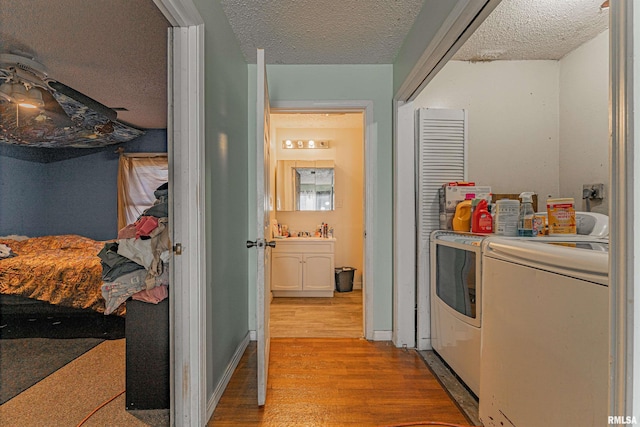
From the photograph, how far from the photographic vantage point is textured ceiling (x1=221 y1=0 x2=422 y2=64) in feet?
6.87

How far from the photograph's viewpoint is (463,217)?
7.90ft

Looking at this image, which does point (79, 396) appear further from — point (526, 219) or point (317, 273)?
point (317, 273)

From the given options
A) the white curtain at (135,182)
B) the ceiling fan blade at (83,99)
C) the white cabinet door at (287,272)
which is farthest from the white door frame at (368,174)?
the white cabinet door at (287,272)

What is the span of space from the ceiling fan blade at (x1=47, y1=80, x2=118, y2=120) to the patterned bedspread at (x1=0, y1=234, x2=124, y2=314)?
0.72m

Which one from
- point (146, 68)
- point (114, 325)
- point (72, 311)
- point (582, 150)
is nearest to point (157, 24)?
point (146, 68)

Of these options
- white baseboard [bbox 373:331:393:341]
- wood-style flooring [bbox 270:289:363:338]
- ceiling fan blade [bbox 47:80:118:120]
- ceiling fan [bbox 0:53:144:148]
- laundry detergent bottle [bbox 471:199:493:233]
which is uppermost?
ceiling fan blade [bbox 47:80:118:120]

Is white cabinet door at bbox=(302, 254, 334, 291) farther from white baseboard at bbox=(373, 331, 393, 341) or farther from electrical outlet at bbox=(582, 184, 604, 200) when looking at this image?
electrical outlet at bbox=(582, 184, 604, 200)

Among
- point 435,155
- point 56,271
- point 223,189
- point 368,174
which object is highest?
point 435,155

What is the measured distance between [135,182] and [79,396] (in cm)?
126

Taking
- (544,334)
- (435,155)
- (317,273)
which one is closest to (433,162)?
(435,155)

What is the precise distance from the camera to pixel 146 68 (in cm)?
227

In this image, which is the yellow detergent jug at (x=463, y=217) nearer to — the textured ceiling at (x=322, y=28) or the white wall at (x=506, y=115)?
the white wall at (x=506, y=115)

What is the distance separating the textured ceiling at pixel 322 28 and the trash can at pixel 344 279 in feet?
9.24

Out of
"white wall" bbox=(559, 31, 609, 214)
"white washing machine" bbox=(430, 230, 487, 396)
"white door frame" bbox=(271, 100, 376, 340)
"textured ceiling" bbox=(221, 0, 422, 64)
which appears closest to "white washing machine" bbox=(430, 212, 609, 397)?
"white washing machine" bbox=(430, 230, 487, 396)
